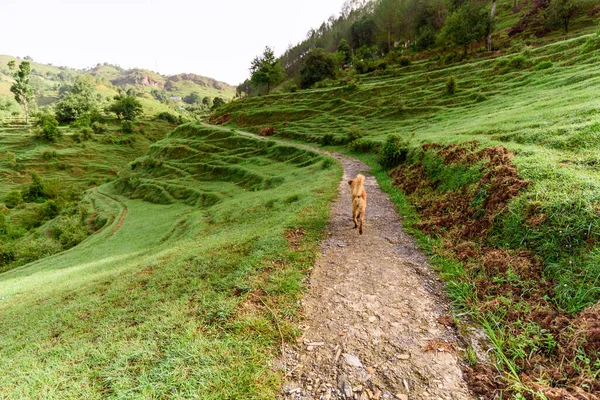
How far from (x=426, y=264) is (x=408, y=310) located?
211cm

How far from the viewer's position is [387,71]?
2311 inches

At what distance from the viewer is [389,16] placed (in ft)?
274

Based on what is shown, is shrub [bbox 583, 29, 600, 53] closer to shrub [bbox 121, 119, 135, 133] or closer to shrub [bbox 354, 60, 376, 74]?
shrub [bbox 354, 60, 376, 74]

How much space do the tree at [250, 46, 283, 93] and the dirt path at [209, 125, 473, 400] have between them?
88.8m

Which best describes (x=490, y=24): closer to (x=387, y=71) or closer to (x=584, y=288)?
(x=387, y=71)

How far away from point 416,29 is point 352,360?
3873 inches

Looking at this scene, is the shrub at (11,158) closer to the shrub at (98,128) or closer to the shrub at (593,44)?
the shrub at (98,128)

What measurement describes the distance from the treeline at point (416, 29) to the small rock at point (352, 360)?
64.6m

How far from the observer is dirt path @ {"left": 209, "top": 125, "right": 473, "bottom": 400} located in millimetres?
3520

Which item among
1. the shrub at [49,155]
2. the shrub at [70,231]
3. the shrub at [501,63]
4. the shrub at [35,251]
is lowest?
the shrub at [35,251]

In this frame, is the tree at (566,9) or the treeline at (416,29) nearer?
the tree at (566,9)

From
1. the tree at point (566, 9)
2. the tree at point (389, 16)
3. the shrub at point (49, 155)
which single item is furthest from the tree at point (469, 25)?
the shrub at point (49, 155)

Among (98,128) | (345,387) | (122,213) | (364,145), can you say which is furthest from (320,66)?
(345,387)

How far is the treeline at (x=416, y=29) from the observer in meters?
48.5
